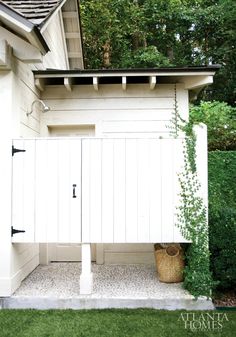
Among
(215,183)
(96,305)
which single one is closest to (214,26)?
(215,183)

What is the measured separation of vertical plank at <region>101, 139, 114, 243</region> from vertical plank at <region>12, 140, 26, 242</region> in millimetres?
992

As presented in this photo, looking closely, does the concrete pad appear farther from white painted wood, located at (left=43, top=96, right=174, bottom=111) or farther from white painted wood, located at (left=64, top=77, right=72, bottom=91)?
white painted wood, located at (left=64, top=77, right=72, bottom=91)

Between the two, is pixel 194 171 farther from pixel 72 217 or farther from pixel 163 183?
pixel 72 217

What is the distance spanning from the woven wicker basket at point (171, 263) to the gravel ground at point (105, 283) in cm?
10

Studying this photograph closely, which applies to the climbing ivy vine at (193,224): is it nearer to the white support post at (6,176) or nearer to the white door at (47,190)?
the white door at (47,190)

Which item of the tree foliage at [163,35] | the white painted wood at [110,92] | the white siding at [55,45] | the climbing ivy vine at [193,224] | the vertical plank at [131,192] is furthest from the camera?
the tree foliage at [163,35]

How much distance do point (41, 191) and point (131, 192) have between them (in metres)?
1.10

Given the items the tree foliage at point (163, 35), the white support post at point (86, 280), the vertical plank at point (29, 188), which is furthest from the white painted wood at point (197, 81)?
the tree foliage at point (163, 35)

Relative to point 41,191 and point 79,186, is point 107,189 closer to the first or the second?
point 79,186

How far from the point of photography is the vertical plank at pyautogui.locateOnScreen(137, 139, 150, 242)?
434 cm

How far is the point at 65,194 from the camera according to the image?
434 centimetres

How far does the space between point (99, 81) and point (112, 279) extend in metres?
3.04

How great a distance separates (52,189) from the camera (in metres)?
4.34

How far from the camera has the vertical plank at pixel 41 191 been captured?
14.1 feet
